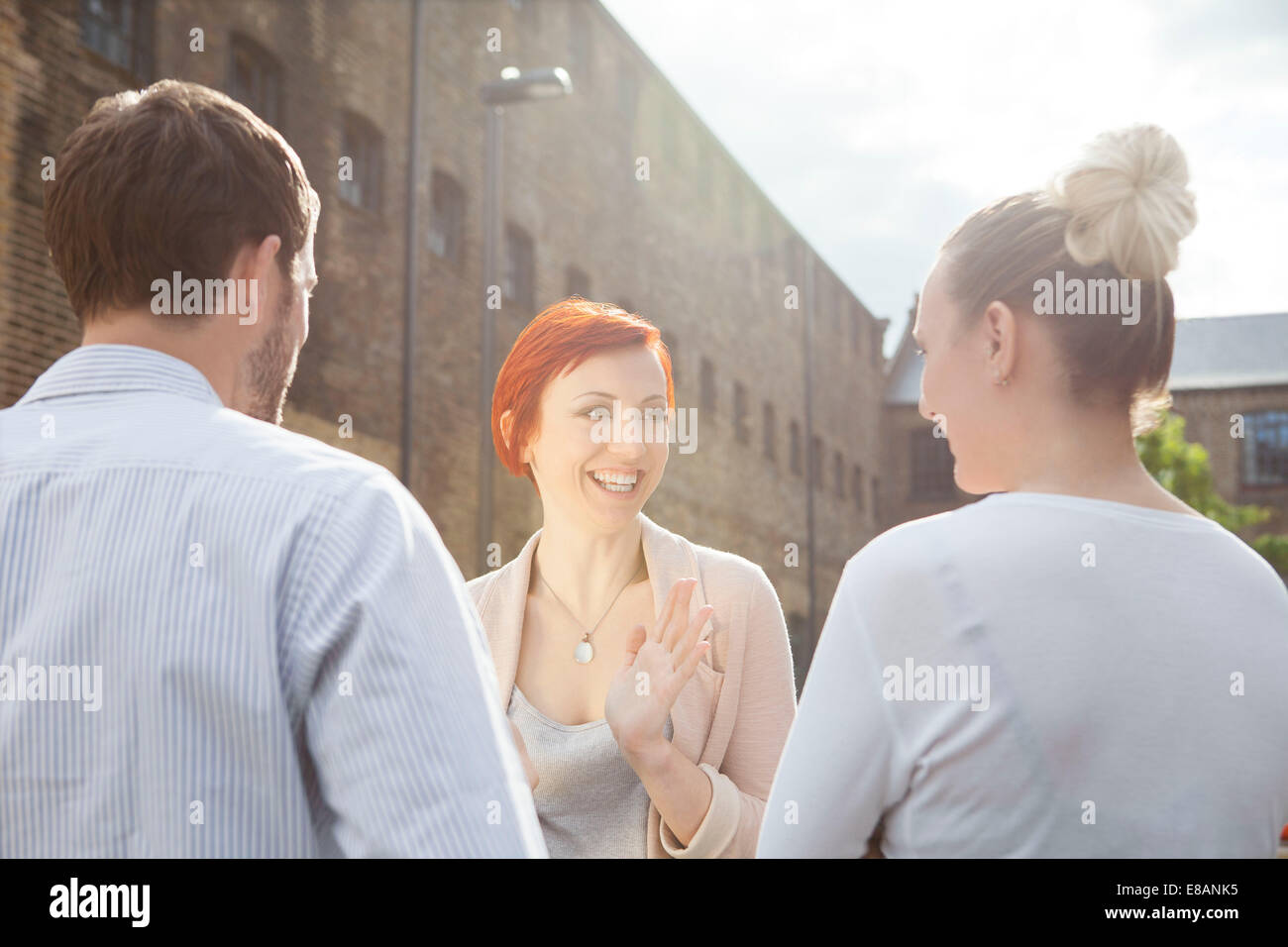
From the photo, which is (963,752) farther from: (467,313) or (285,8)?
(467,313)

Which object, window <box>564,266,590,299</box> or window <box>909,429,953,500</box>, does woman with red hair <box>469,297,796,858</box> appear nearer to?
window <box>564,266,590,299</box>

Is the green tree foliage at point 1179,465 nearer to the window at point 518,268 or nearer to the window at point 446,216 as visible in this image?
the window at point 518,268

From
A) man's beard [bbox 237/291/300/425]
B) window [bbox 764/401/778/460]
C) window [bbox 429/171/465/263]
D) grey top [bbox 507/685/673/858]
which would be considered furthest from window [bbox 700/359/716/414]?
man's beard [bbox 237/291/300/425]

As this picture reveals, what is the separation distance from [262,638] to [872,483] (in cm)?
4387

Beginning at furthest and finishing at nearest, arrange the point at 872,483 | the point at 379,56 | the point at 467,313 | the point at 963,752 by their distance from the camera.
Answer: the point at 872,483
the point at 467,313
the point at 379,56
the point at 963,752

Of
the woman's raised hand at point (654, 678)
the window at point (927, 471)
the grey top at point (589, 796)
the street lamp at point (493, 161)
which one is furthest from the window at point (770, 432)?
the woman's raised hand at point (654, 678)

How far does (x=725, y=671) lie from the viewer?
2877 millimetres

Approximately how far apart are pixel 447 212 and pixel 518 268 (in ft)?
7.25

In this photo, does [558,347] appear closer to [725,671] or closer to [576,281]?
[725,671]

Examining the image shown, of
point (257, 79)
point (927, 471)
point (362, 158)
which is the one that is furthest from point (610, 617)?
point (927, 471)

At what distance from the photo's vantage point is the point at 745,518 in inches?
1172

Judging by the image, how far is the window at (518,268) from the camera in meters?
19.3

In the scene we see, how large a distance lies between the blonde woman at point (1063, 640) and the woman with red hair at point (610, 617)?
967 millimetres
